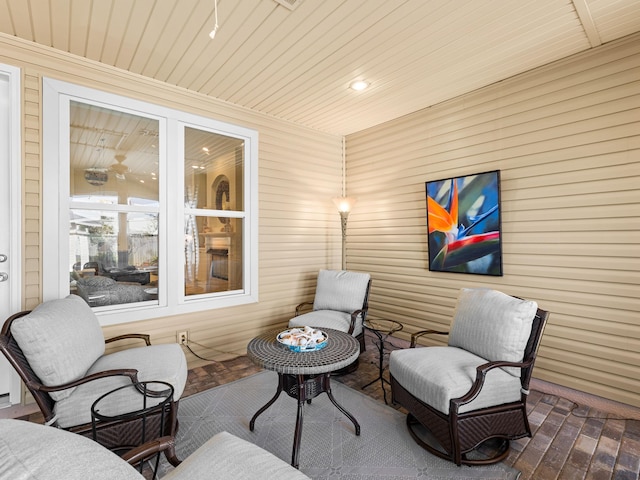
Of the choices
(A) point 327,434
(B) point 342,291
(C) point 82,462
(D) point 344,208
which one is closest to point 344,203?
(D) point 344,208

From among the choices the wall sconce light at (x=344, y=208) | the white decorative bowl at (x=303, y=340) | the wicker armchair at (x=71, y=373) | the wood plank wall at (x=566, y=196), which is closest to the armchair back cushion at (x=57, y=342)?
the wicker armchair at (x=71, y=373)

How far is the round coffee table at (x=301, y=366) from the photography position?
2005 mm

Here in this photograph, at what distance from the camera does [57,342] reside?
188 centimetres

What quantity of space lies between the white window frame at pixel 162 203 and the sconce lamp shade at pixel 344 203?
110cm

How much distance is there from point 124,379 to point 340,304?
218 centimetres

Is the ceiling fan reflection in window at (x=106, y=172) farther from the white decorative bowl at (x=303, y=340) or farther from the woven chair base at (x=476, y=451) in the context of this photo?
the woven chair base at (x=476, y=451)

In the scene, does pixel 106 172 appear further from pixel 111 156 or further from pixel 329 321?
pixel 329 321

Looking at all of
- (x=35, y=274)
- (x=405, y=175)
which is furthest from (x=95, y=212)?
(x=405, y=175)

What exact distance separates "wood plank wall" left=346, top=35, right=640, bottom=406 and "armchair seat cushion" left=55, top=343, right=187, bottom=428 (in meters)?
2.73

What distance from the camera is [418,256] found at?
388 cm

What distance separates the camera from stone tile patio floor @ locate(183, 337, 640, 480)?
6.15ft

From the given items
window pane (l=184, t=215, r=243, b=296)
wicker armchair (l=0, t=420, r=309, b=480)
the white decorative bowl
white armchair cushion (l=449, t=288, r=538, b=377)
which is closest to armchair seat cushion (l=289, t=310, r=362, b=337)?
the white decorative bowl

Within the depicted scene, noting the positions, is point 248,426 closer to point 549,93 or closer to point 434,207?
point 434,207

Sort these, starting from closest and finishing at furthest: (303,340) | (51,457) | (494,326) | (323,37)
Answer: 1. (51,457)
2. (494,326)
3. (303,340)
4. (323,37)
